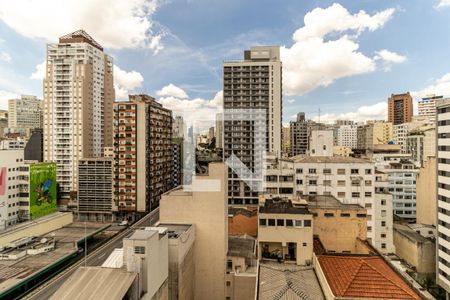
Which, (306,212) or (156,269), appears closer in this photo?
(156,269)

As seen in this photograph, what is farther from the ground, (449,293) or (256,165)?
(256,165)

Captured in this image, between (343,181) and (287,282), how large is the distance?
15969mm

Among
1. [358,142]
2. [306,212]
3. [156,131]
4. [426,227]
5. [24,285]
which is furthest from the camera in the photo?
[358,142]

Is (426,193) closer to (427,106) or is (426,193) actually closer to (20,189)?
(20,189)

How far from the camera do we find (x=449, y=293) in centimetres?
1902

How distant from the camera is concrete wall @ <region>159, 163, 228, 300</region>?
16281 mm

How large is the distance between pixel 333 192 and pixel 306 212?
11.7 m

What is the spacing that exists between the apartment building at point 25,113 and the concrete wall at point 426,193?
77658 mm

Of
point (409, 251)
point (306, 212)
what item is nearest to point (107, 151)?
point (306, 212)

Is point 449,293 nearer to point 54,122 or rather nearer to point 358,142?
point 54,122

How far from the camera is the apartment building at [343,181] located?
83.3 feet

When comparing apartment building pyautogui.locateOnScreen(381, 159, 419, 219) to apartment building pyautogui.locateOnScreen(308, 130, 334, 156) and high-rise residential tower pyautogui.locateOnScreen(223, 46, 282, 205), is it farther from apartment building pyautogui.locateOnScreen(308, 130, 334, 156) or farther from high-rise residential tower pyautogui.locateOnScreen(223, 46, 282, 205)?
high-rise residential tower pyautogui.locateOnScreen(223, 46, 282, 205)

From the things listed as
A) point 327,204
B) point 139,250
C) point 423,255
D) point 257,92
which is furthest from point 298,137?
point 139,250

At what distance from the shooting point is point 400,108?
90438mm
